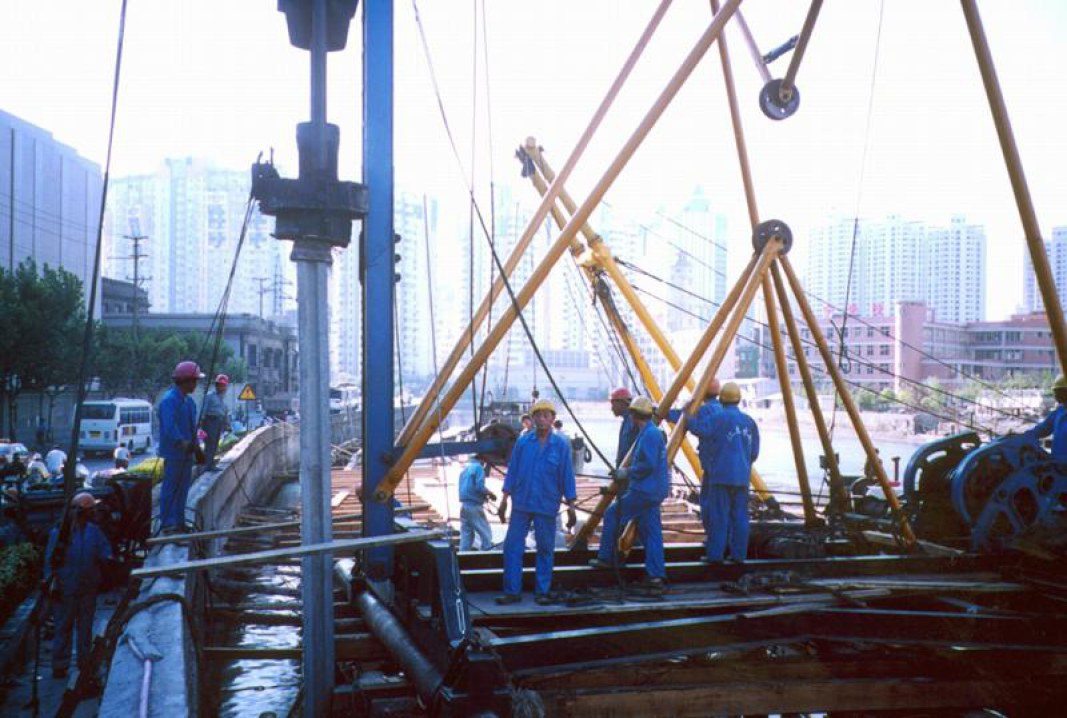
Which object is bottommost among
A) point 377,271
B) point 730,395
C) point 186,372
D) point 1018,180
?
point 730,395

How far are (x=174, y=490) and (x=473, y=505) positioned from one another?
4238mm

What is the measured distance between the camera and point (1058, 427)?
7922mm

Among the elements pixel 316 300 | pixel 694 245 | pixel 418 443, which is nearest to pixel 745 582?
pixel 418 443

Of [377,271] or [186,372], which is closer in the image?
[377,271]

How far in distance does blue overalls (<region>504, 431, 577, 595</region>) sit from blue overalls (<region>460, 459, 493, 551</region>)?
4.40 m

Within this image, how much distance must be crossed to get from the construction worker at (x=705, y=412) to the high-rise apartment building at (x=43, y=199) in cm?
4571

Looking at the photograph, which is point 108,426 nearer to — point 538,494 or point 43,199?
point 43,199

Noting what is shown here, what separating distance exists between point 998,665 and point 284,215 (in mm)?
6498

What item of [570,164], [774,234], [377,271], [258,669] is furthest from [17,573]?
[774,234]

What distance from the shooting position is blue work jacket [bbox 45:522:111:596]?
7.63m

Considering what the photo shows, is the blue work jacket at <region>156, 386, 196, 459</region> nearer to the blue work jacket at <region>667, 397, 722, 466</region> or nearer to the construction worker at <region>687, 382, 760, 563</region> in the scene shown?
the blue work jacket at <region>667, 397, 722, 466</region>

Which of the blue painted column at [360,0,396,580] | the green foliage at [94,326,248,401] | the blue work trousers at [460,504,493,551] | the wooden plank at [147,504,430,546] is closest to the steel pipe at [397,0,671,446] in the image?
the blue painted column at [360,0,396,580]

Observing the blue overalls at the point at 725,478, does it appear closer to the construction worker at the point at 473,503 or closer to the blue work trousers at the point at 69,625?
the construction worker at the point at 473,503

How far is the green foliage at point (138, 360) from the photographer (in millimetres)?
42031
